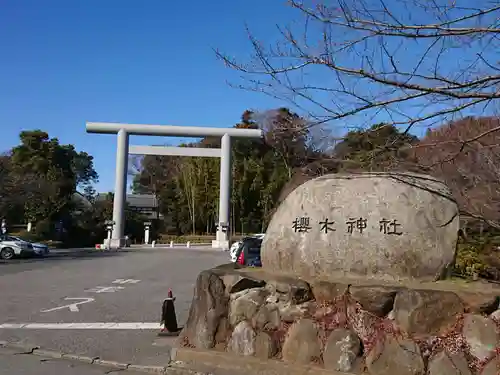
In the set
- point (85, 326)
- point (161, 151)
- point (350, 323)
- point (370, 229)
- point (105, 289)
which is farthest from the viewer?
point (161, 151)

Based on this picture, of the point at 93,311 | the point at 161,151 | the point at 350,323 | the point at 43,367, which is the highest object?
Answer: the point at 161,151

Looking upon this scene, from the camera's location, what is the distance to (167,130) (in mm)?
36438

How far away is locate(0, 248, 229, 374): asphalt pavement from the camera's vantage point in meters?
7.18

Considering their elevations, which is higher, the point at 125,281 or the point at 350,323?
the point at 350,323

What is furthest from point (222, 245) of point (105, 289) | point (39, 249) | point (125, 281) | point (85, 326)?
point (85, 326)

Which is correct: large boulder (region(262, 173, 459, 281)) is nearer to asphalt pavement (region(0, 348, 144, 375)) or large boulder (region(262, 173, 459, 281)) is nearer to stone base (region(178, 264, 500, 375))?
stone base (region(178, 264, 500, 375))

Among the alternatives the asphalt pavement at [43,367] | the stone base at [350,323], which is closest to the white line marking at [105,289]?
the asphalt pavement at [43,367]

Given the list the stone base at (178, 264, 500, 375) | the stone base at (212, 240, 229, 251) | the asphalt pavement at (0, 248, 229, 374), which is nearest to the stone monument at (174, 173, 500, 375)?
the stone base at (178, 264, 500, 375)

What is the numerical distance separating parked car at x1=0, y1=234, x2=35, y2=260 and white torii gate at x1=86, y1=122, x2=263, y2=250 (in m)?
11.7

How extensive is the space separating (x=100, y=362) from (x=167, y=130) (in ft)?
101

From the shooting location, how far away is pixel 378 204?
226 inches

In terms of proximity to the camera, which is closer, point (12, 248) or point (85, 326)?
point (85, 326)

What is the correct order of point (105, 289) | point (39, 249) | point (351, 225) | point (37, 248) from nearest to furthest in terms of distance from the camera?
point (351, 225) → point (105, 289) → point (37, 248) → point (39, 249)

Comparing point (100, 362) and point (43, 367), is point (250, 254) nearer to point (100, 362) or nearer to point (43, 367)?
point (100, 362)
